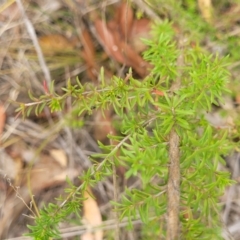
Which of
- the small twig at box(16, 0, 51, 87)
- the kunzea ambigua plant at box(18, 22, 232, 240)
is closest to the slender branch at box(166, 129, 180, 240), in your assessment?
the kunzea ambigua plant at box(18, 22, 232, 240)

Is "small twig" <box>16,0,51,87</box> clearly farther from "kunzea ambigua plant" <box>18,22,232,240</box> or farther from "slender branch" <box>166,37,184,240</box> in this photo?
"slender branch" <box>166,37,184,240</box>

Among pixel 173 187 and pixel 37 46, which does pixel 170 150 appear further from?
pixel 37 46

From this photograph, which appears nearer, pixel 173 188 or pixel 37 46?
pixel 173 188

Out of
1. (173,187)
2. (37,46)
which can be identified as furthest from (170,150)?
(37,46)

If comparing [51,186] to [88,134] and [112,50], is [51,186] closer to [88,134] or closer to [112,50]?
[88,134]

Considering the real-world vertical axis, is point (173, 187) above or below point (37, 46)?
below

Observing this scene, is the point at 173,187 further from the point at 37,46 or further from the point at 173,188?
the point at 37,46

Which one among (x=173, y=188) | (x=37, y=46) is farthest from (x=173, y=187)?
(x=37, y=46)

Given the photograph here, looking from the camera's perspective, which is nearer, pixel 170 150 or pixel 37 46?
pixel 170 150

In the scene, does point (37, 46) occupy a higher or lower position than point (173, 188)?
higher

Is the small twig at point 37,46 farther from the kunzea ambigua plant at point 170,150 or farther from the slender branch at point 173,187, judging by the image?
the slender branch at point 173,187

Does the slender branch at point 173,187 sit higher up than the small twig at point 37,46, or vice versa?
the small twig at point 37,46

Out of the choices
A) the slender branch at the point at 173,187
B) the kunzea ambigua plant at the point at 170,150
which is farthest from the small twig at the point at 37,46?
the slender branch at the point at 173,187
